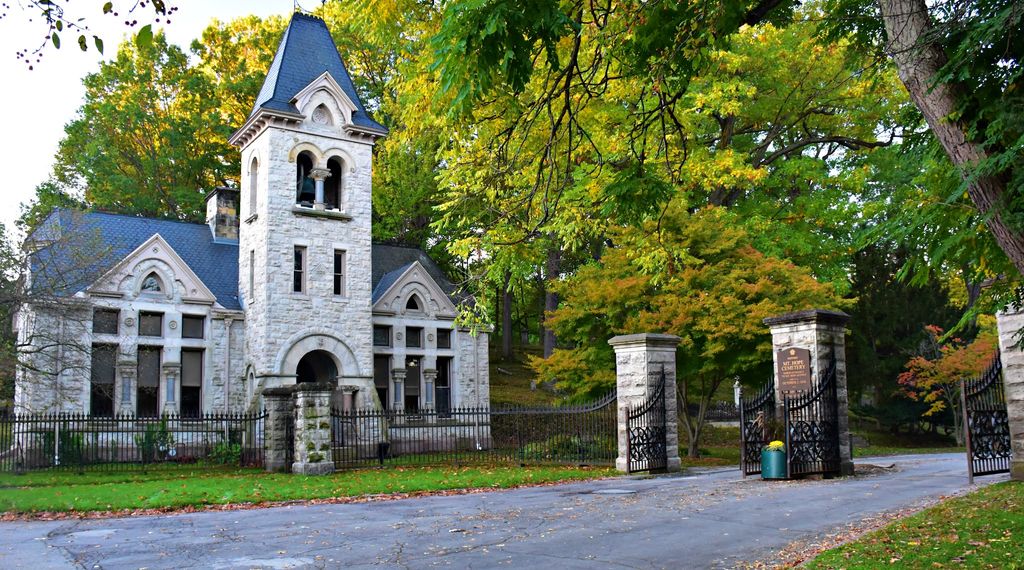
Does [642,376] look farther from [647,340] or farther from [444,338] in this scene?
[444,338]

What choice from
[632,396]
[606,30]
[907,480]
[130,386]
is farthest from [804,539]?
[130,386]

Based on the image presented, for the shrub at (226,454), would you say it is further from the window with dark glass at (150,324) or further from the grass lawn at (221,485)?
the window with dark glass at (150,324)

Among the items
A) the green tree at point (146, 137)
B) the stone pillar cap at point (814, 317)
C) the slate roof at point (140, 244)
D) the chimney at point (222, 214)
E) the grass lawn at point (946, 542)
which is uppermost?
the green tree at point (146, 137)

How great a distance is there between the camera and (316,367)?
29.9 meters

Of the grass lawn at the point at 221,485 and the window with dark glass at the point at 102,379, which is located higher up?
the window with dark glass at the point at 102,379

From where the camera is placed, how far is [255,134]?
95.1 ft

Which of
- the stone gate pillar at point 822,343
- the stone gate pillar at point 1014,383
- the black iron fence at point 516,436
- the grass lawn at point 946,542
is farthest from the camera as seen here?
the black iron fence at point 516,436

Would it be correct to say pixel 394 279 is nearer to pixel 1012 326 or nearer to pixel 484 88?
pixel 1012 326

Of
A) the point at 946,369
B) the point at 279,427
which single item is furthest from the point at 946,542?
the point at 946,369

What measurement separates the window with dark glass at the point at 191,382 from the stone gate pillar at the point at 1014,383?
2322 centimetres

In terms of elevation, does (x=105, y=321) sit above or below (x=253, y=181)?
below

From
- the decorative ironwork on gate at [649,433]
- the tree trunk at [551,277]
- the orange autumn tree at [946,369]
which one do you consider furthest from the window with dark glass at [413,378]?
the orange autumn tree at [946,369]

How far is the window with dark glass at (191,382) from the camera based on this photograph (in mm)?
27594

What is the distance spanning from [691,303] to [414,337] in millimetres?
13911
